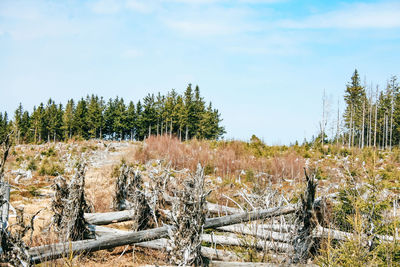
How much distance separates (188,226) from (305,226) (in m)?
1.68

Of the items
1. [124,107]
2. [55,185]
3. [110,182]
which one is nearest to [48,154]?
[110,182]

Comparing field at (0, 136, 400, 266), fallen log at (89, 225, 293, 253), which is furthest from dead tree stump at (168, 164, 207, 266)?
fallen log at (89, 225, 293, 253)

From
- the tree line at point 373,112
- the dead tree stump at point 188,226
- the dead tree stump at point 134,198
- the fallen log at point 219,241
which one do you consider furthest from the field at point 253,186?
the tree line at point 373,112

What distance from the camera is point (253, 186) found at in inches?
310

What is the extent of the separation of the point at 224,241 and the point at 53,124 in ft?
184

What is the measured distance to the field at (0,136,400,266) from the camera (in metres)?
3.67

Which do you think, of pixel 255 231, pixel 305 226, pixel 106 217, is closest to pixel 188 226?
pixel 255 231

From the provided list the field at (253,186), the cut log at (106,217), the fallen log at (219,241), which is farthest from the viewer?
the cut log at (106,217)

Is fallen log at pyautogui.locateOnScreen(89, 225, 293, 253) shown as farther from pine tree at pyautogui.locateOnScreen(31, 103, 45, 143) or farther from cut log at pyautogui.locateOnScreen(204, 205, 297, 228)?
pine tree at pyautogui.locateOnScreen(31, 103, 45, 143)

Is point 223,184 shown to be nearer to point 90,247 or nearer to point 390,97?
point 90,247

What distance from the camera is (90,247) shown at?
168 inches

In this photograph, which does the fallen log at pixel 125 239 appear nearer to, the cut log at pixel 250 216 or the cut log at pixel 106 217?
the cut log at pixel 250 216

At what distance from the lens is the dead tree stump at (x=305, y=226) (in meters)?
4.06

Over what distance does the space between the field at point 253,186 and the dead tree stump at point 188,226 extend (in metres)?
0.23
